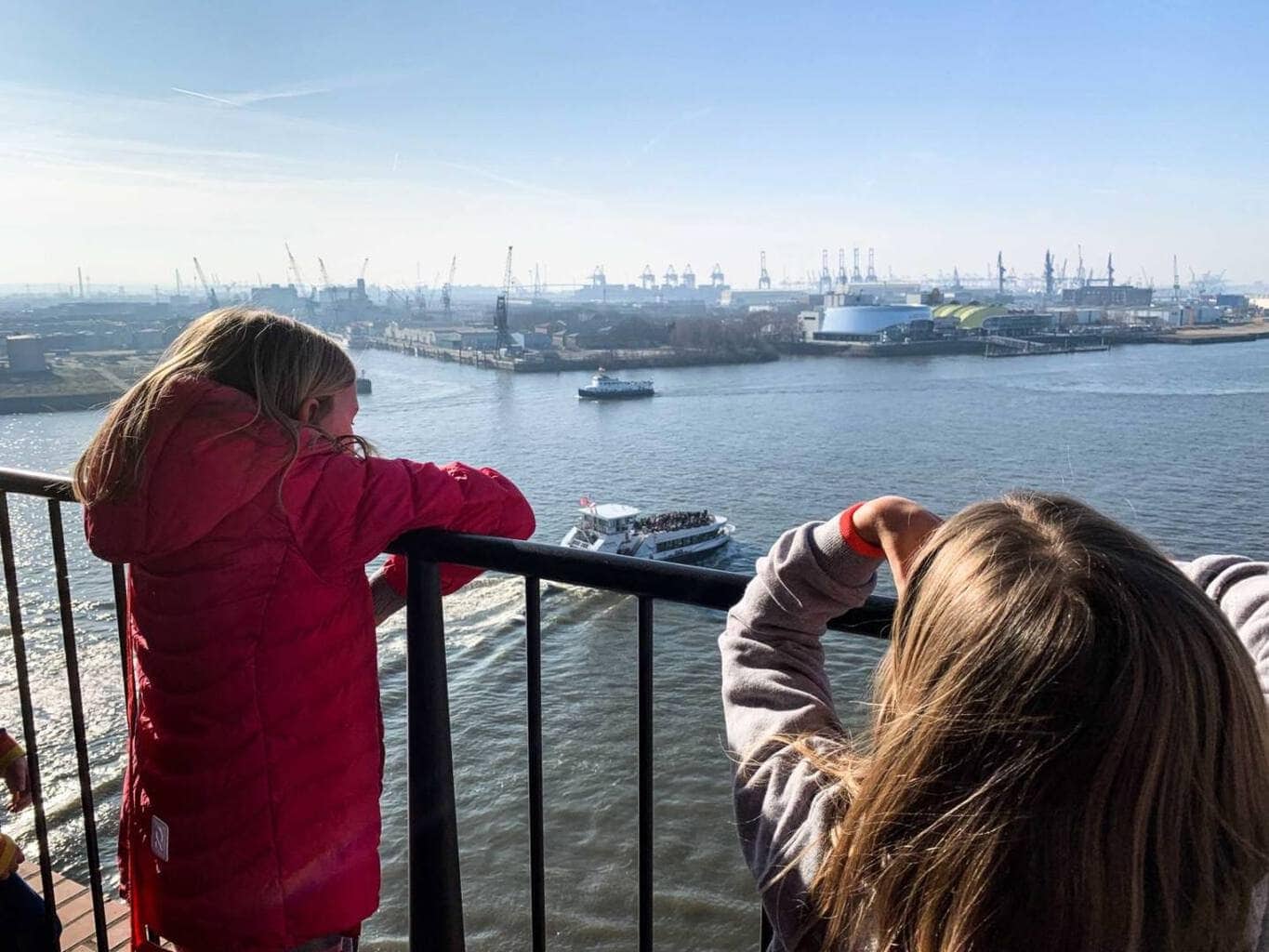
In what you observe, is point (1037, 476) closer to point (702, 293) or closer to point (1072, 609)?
point (1072, 609)

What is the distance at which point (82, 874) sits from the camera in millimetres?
8102

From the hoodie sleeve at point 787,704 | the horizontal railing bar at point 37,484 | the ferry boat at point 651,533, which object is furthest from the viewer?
the ferry boat at point 651,533

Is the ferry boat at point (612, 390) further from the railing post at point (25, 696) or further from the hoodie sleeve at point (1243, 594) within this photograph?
the hoodie sleeve at point (1243, 594)

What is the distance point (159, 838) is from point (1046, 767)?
2.37 ft

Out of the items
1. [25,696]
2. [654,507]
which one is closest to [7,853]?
[25,696]

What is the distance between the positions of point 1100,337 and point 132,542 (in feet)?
168

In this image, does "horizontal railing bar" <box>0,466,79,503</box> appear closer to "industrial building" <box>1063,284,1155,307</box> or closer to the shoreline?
the shoreline

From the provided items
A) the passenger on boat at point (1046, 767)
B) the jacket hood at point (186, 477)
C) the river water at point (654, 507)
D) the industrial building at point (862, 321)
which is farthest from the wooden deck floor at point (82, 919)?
the industrial building at point (862, 321)

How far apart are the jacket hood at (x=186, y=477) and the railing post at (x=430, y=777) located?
0.15m

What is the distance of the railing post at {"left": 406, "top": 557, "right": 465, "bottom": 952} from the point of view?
0.85 meters

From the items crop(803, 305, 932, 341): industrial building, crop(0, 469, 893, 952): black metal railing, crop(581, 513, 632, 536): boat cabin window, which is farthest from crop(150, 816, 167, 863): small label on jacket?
crop(803, 305, 932, 341): industrial building

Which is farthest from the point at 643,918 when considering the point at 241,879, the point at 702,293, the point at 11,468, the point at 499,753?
the point at 702,293

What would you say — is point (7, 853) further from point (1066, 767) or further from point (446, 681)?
point (1066, 767)

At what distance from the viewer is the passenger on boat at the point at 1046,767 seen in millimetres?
422
